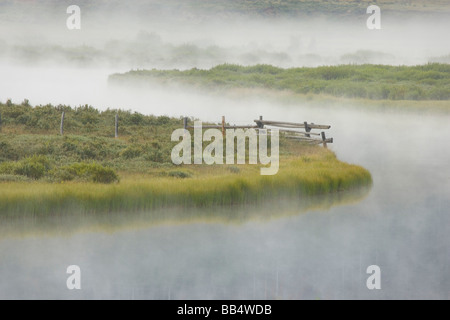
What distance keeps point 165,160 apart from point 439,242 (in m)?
14.0

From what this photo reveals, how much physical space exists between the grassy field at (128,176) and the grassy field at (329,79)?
31.6 meters

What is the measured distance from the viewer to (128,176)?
78.4ft

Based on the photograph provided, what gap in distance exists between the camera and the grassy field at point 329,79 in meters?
64.0

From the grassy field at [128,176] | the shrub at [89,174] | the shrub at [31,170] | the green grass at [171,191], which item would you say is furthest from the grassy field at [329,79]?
the shrub at [31,170]

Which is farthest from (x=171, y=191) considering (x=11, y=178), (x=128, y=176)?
(x=11, y=178)

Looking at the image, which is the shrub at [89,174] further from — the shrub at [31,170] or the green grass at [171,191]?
the shrub at [31,170]

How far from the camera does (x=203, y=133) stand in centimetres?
3509

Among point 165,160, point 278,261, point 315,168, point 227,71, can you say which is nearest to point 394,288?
point 278,261

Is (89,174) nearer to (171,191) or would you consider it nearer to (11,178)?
(11,178)

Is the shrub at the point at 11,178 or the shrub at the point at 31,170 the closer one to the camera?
the shrub at the point at 11,178

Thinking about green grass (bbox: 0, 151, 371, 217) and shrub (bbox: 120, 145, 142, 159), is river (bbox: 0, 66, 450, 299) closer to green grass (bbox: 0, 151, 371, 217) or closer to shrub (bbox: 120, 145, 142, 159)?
green grass (bbox: 0, 151, 371, 217)

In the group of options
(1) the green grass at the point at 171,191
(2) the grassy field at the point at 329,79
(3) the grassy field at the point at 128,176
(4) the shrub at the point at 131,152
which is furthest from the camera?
(2) the grassy field at the point at 329,79

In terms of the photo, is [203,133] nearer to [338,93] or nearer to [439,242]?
[439,242]

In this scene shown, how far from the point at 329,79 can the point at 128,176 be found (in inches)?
2236
